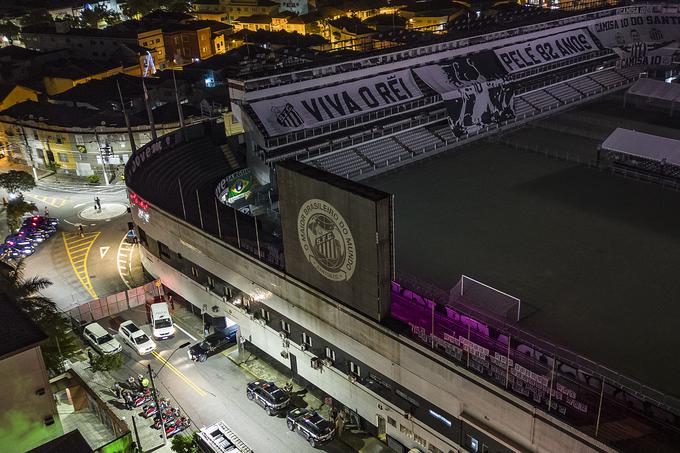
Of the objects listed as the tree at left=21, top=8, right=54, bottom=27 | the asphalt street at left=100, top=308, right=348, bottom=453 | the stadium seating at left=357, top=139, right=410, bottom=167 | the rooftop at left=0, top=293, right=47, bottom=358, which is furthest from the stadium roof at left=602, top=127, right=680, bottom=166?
the tree at left=21, top=8, right=54, bottom=27

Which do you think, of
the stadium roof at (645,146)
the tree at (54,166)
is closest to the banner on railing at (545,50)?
the stadium roof at (645,146)

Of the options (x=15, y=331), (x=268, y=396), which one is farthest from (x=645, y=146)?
(x=15, y=331)

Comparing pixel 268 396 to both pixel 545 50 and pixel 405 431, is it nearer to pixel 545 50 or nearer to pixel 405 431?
pixel 405 431

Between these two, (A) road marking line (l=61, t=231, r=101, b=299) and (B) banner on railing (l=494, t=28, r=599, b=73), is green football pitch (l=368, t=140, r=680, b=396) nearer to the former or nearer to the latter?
(B) banner on railing (l=494, t=28, r=599, b=73)

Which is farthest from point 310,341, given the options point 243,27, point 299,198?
point 243,27

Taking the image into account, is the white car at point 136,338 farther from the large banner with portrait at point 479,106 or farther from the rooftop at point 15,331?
the large banner with portrait at point 479,106
